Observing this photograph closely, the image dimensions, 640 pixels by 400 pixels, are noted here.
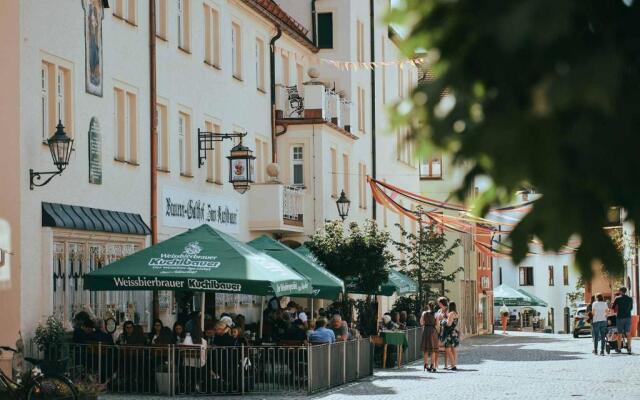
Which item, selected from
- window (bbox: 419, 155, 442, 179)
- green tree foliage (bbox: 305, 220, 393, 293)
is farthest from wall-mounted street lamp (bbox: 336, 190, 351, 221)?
window (bbox: 419, 155, 442, 179)

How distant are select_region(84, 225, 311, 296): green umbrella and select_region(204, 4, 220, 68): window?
440 inches

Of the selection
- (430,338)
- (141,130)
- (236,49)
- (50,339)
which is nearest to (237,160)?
(141,130)

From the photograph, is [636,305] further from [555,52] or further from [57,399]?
[555,52]

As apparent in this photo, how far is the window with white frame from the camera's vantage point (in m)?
34.3

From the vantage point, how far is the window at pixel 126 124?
2849 cm

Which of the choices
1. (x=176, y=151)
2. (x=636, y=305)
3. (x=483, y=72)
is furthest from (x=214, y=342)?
(x=636, y=305)

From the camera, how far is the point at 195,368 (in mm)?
23812

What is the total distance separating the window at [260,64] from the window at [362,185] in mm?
10970

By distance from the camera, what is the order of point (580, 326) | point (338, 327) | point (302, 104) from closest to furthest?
point (338, 327) < point (302, 104) < point (580, 326)

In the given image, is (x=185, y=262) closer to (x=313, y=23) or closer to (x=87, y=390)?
(x=87, y=390)

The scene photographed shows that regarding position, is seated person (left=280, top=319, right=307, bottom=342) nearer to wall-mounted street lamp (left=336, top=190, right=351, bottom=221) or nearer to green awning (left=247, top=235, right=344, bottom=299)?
green awning (left=247, top=235, right=344, bottom=299)

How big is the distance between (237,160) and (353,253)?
4.85m

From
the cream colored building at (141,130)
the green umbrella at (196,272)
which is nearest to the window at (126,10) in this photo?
the cream colored building at (141,130)

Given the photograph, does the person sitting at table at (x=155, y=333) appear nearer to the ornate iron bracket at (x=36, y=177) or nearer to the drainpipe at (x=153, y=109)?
the ornate iron bracket at (x=36, y=177)
